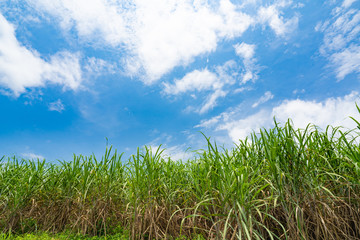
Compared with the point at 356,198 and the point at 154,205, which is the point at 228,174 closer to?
the point at 154,205

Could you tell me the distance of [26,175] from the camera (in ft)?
12.6

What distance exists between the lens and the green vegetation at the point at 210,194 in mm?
2158

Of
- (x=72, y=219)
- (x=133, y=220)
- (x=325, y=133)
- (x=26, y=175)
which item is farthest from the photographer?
(x=26, y=175)

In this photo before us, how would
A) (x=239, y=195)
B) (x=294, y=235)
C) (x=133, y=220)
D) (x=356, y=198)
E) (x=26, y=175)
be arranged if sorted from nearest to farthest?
(x=239, y=195) < (x=294, y=235) < (x=356, y=198) < (x=133, y=220) < (x=26, y=175)

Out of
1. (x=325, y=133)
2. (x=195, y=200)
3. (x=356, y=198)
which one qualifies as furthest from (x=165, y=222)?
(x=325, y=133)

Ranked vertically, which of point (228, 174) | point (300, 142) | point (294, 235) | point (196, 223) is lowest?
point (294, 235)

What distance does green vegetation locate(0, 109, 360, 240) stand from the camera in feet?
7.08

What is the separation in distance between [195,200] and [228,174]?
0.96 metres

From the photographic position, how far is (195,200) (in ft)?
9.65

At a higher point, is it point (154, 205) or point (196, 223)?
point (154, 205)

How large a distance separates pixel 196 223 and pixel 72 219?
193 cm

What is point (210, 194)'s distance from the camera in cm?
237

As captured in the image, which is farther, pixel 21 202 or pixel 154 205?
pixel 21 202

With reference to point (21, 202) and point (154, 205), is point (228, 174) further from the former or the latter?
point (21, 202)
